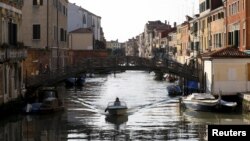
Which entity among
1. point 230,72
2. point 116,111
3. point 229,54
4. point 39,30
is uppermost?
point 39,30

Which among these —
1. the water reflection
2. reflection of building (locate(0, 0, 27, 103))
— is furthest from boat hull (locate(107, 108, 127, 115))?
reflection of building (locate(0, 0, 27, 103))

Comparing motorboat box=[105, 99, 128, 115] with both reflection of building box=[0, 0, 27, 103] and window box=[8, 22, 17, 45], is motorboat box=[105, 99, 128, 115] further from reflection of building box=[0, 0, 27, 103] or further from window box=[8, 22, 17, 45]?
window box=[8, 22, 17, 45]

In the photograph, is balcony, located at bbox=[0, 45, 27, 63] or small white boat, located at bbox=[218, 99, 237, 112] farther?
small white boat, located at bbox=[218, 99, 237, 112]

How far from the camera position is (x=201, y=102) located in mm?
35125

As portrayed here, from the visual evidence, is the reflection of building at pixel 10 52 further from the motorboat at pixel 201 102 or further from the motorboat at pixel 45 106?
the motorboat at pixel 201 102

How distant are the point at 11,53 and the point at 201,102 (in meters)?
12.1

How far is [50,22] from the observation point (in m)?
51.4

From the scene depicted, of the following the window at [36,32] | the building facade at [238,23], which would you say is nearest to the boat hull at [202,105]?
the building facade at [238,23]

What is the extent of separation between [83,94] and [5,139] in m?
24.5

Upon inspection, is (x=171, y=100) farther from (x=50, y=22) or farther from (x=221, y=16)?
(x=50, y=22)

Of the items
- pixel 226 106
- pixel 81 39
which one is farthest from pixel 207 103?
pixel 81 39

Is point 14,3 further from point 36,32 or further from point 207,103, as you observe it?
point 36,32

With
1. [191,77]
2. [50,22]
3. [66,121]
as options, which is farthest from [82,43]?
[66,121]

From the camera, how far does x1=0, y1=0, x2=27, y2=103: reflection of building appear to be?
108 ft
